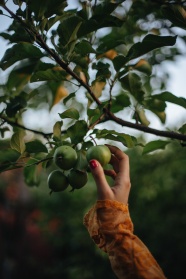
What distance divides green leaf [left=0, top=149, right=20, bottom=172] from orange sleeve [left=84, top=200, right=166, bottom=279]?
26 centimetres

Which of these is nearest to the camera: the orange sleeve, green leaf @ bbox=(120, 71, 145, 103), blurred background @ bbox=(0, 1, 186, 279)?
the orange sleeve

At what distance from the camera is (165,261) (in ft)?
14.2

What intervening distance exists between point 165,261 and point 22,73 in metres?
3.83

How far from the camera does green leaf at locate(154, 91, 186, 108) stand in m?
1.04

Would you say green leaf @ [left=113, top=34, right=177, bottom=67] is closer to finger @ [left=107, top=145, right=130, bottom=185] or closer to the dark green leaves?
the dark green leaves

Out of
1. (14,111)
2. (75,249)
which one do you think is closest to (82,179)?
(14,111)

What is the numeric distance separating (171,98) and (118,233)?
49 cm

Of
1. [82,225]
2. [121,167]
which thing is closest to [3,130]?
[121,167]

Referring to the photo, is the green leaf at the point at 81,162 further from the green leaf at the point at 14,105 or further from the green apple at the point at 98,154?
the green leaf at the point at 14,105

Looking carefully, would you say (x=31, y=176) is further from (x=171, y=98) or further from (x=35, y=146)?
(x=171, y=98)

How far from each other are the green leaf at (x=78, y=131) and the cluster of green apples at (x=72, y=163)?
4 centimetres

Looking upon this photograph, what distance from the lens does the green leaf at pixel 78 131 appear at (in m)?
0.86

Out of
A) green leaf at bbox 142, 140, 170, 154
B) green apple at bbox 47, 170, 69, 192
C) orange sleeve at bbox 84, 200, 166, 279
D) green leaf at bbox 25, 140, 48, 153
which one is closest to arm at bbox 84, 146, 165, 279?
orange sleeve at bbox 84, 200, 166, 279

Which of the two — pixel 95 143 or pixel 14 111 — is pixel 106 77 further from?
pixel 14 111
